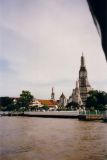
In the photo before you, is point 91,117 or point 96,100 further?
point 96,100

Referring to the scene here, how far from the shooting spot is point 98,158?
27.9 ft

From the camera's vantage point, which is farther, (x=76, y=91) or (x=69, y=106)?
(x=76, y=91)

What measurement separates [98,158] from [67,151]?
1680 mm

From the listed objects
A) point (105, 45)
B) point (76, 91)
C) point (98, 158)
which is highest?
point (76, 91)

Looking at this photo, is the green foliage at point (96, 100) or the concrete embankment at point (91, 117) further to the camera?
the green foliage at point (96, 100)

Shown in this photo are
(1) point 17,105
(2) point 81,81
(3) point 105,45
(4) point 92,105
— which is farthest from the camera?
(2) point 81,81

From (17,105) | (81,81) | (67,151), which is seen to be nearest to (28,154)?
(67,151)

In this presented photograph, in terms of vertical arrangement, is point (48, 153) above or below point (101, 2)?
below

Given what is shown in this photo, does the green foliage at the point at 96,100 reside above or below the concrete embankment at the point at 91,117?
above

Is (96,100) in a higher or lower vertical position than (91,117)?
higher

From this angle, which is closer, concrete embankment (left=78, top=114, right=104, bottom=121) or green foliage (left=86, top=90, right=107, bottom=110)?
concrete embankment (left=78, top=114, right=104, bottom=121)

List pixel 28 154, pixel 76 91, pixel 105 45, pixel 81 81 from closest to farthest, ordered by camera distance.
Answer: pixel 105 45 < pixel 28 154 < pixel 76 91 < pixel 81 81

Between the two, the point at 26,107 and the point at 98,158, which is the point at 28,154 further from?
the point at 26,107

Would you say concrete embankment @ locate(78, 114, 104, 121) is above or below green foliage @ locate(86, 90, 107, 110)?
below
